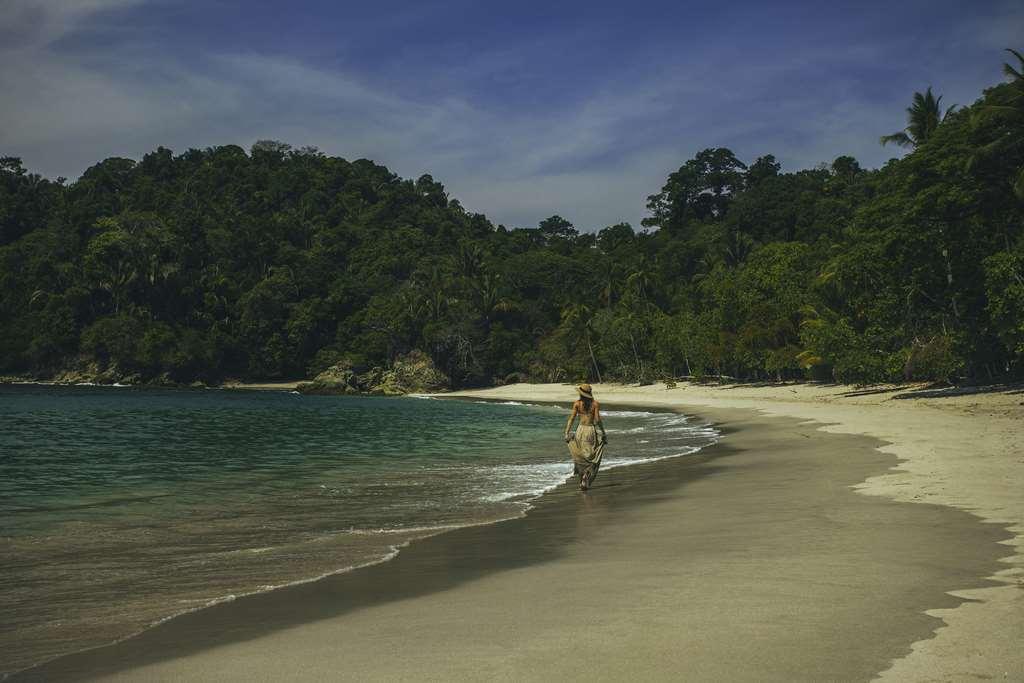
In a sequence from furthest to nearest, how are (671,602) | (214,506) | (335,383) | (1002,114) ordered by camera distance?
(335,383) < (1002,114) < (214,506) < (671,602)

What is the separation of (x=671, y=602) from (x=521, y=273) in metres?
107

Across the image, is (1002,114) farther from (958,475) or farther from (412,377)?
(412,377)

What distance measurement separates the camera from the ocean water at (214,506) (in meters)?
7.46

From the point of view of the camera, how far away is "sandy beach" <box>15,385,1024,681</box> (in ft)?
15.5

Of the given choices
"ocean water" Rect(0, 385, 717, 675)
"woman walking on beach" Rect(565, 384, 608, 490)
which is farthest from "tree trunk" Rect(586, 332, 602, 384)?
"woman walking on beach" Rect(565, 384, 608, 490)

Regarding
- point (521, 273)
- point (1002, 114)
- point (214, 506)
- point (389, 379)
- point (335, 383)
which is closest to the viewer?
point (214, 506)

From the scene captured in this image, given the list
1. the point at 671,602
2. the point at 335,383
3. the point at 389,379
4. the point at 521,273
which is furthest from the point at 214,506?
the point at 521,273

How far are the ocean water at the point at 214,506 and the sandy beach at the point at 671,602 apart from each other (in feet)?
2.90

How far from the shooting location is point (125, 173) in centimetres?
15538

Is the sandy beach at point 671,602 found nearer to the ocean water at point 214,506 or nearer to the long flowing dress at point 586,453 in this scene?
the ocean water at point 214,506

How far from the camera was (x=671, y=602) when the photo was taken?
604 centimetres

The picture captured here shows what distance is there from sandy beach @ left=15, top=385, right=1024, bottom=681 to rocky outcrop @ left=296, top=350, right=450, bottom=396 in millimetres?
85068

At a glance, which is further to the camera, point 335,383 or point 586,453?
point 335,383

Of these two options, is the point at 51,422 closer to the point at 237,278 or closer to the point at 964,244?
the point at 964,244
